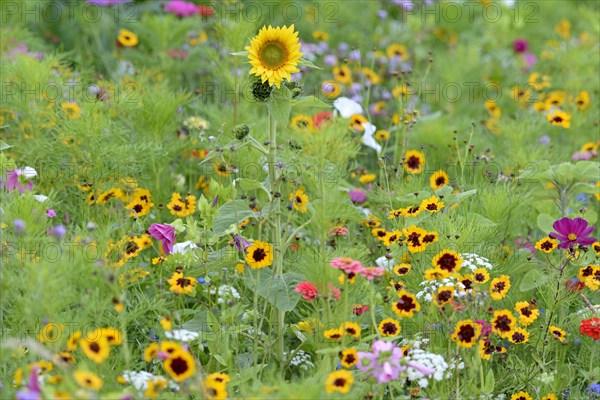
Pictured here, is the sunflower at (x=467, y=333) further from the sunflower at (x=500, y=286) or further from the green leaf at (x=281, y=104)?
the green leaf at (x=281, y=104)

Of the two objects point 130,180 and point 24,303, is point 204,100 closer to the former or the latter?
point 130,180

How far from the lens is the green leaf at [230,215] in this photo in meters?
2.39

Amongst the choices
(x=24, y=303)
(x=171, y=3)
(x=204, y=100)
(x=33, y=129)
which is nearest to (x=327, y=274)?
(x=24, y=303)

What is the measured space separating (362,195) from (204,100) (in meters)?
1.42

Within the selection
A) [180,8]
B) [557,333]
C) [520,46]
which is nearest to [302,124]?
[557,333]

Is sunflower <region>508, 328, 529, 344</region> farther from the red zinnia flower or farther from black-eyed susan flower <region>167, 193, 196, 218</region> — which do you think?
black-eyed susan flower <region>167, 193, 196, 218</region>

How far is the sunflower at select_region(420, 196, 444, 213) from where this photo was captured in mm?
2596

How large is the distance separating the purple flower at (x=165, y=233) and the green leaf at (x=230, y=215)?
207 mm

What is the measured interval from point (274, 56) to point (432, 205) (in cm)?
67

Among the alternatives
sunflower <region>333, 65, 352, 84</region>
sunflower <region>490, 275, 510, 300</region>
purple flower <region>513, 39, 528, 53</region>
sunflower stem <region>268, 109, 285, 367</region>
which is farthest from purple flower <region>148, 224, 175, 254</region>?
purple flower <region>513, 39, 528, 53</region>

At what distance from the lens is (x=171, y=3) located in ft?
15.6

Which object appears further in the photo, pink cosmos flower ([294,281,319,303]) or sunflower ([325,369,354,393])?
pink cosmos flower ([294,281,319,303])

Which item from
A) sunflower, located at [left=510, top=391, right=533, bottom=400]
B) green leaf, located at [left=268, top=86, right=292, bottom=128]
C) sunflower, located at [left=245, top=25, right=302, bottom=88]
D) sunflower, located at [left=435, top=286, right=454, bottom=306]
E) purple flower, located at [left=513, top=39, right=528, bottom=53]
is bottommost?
sunflower, located at [left=510, top=391, right=533, bottom=400]

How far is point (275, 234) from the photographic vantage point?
8.13ft
